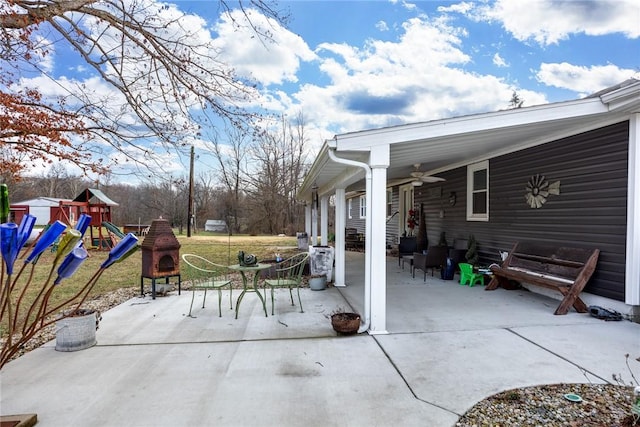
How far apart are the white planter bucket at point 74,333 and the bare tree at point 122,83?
3494 millimetres

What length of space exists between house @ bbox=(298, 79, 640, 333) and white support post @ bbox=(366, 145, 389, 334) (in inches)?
0.4

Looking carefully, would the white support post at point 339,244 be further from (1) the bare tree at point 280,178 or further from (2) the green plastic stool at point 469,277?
(1) the bare tree at point 280,178

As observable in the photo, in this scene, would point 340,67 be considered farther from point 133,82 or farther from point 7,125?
point 7,125

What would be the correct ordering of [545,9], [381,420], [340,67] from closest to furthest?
[381,420]
[545,9]
[340,67]

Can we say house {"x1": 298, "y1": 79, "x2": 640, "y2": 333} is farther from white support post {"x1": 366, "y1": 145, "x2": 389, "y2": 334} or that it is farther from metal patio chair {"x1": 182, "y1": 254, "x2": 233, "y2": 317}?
metal patio chair {"x1": 182, "y1": 254, "x2": 233, "y2": 317}

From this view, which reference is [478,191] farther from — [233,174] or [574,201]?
[233,174]

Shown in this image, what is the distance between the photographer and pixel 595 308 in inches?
169

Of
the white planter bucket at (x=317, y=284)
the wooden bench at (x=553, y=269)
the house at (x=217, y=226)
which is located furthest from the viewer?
the house at (x=217, y=226)

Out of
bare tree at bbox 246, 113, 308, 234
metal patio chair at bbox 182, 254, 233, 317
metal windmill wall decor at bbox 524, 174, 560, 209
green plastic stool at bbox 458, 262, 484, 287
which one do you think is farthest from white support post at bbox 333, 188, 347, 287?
bare tree at bbox 246, 113, 308, 234

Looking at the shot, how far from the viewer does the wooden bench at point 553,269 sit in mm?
4398

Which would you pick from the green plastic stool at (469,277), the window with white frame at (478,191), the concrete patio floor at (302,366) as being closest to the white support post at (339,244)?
the concrete patio floor at (302,366)

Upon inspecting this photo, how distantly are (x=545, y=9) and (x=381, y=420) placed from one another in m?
7.23

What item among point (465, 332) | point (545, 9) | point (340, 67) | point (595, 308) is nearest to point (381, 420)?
point (465, 332)

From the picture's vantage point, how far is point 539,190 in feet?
17.8
